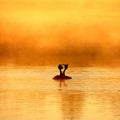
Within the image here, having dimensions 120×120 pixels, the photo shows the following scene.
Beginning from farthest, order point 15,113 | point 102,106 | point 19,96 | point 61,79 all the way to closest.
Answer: point 61,79
point 19,96
point 102,106
point 15,113

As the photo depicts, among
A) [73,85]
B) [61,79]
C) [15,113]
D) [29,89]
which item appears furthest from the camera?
[61,79]

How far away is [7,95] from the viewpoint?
42.2 metres

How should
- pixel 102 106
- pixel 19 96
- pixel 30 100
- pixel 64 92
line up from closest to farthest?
pixel 102 106 < pixel 30 100 < pixel 19 96 < pixel 64 92

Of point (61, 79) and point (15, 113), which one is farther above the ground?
point (61, 79)

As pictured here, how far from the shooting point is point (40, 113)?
1276 inches

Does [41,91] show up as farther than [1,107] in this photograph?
Yes

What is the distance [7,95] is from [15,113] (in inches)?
395

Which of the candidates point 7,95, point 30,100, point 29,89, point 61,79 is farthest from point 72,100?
point 61,79

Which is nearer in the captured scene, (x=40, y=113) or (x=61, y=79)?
(x=40, y=113)

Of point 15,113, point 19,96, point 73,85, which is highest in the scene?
point 73,85

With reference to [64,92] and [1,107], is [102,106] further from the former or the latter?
[64,92]

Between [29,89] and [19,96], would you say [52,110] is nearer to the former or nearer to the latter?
[19,96]

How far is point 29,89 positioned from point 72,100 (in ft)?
30.2

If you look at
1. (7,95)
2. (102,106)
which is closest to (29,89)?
(7,95)
